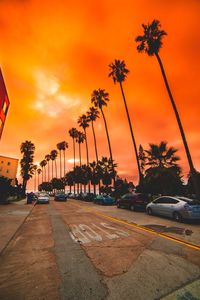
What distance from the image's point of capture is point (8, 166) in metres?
56.0

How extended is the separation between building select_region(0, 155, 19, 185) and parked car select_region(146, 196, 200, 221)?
166ft

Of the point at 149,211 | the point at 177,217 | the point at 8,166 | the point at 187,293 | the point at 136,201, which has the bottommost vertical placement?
the point at 187,293

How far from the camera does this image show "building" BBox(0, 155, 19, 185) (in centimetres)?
5369

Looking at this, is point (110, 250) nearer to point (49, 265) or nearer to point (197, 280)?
point (49, 265)

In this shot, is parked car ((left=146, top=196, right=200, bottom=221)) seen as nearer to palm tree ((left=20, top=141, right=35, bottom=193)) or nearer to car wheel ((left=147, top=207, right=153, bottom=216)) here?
car wheel ((left=147, top=207, right=153, bottom=216))

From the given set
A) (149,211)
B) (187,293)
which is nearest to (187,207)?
(149,211)

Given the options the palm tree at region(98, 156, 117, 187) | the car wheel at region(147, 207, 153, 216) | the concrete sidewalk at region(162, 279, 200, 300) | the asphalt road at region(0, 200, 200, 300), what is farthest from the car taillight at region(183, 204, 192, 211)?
the palm tree at region(98, 156, 117, 187)

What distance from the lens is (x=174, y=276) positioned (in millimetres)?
4246

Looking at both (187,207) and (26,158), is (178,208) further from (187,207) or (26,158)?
(26,158)

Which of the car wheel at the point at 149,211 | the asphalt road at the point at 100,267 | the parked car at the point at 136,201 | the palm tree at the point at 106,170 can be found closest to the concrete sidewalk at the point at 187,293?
the asphalt road at the point at 100,267

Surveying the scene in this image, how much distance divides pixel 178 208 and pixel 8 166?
54.8 metres

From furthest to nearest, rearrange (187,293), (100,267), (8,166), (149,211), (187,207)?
(8,166)
(149,211)
(187,207)
(100,267)
(187,293)

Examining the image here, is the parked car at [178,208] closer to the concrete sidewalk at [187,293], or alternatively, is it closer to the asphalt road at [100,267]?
the asphalt road at [100,267]

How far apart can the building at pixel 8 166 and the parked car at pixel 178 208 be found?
5069 centimetres
